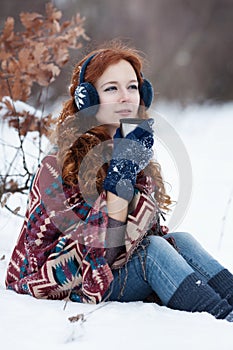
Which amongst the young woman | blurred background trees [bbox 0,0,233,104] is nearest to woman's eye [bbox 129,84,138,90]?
the young woman

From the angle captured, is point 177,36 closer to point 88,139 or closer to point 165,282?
point 88,139

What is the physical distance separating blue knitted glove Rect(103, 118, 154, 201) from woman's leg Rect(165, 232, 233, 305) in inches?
13.3

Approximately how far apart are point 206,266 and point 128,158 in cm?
48

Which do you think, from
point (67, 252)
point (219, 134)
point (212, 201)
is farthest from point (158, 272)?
point (219, 134)

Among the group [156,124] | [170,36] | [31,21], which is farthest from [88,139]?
[170,36]

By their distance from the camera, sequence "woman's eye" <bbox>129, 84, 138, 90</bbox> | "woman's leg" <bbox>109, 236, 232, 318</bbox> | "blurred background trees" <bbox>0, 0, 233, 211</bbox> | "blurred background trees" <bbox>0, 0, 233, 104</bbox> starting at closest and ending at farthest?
1. "woman's leg" <bbox>109, 236, 232, 318</bbox>
2. "woman's eye" <bbox>129, 84, 138, 90</bbox>
3. "blurred background trees" <bbox>0, 0, 233, 211</bbox>
4. "blurred background trees" <bbox>0, 0, 233, 104</bbox>

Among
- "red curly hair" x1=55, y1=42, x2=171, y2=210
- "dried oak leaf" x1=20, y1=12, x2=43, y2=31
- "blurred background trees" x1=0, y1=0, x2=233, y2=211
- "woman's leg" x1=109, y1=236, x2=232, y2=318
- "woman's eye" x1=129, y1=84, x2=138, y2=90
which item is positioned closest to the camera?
"woman's leg" x1=109, y1=236, x2=232, y2=318

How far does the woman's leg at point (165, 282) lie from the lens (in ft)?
4.61

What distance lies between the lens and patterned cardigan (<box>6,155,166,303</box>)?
1.44 meters

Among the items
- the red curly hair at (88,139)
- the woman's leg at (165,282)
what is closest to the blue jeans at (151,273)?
the woman's leg at (165,282)

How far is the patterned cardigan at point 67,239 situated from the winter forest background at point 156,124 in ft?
0.23

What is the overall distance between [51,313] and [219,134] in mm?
4799

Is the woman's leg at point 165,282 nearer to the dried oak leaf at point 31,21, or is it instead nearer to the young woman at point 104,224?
the young woman at point 104,224

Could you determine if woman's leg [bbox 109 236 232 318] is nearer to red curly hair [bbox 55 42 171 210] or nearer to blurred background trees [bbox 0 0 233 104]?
red curly hair [bbox 55 42 171 210]
